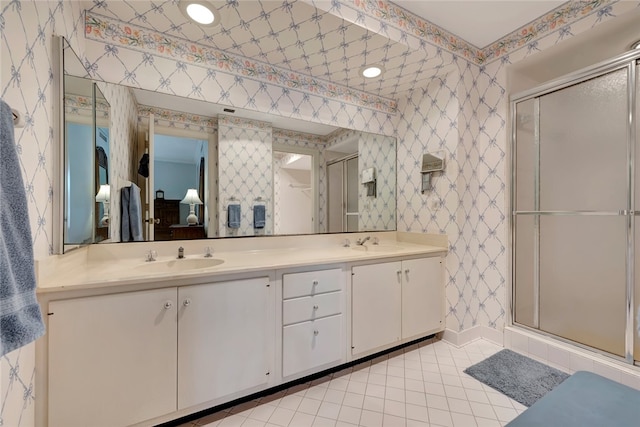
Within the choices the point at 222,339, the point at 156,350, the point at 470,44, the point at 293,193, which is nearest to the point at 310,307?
the point at 222,339

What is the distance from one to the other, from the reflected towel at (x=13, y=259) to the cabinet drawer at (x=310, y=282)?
3.40 feet

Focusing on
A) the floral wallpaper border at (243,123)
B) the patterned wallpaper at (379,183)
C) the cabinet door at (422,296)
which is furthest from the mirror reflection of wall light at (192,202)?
the cabinet door at (422,296)

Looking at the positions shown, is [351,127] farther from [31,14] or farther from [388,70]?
[31,14]

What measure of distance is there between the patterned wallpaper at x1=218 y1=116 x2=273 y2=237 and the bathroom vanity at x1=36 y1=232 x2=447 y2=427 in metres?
0.17

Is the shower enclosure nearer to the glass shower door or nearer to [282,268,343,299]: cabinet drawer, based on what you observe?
the glass shower door

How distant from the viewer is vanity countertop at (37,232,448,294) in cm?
116

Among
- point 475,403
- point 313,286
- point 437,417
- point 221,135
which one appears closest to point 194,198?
point 221,135

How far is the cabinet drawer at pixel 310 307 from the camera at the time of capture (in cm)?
157

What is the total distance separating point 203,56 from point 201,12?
35 centimetres

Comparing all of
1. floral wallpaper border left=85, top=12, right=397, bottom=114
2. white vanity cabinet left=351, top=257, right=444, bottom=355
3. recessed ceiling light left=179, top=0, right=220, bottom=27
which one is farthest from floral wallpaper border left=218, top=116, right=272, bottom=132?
white vanity cabinet left=351, top=257, right=444, bottom=355

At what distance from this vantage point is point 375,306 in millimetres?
1906

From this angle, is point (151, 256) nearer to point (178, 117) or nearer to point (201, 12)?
point (178, 117)

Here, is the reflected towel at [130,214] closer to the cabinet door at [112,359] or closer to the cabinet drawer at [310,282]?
the cabinet door at [112,359]

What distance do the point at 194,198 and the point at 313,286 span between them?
3.42 feet
